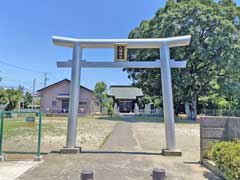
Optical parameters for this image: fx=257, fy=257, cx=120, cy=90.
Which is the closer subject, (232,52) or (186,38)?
(186,38)

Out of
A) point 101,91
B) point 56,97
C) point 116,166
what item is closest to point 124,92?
point 101,91

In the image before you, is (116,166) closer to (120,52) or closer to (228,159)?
(228,159)

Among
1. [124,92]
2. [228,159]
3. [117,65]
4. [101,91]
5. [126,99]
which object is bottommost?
[228,159]

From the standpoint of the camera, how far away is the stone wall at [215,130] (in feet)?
23.3

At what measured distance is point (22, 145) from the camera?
9.91m

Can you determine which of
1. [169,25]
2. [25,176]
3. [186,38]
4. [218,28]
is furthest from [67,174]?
[218,28]

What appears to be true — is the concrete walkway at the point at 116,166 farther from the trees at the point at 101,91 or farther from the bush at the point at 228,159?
the trees at the point at 101,91

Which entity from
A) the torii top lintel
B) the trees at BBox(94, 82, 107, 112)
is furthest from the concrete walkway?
the trees at BBox(94, 82, 107, 112)

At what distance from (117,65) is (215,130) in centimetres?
371

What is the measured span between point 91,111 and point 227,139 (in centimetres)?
3241

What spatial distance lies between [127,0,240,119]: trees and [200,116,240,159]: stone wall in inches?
672

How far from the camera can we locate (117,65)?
28.6 ft

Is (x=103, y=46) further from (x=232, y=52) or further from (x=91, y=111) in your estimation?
(x=91, y=111)

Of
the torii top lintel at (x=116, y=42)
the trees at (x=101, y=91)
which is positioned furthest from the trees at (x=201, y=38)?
the trees at (x=101, y=91)
